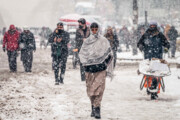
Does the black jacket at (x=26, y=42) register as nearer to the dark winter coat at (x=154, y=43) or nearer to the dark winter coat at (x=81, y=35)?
the dark winter coat at (x=81, y=35)

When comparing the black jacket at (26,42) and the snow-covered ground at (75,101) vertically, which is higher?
the black jacket at (26,42)

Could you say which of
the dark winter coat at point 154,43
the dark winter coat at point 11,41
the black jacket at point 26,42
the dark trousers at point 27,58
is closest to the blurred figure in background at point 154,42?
the dark winter coat at point 154,43

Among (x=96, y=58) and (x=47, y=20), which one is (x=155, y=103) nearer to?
(x=96, y=58)

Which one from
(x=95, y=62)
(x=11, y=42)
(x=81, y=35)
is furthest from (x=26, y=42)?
(x=95, y=62)

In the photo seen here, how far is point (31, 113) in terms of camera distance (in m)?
7.39

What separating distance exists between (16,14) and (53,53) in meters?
146

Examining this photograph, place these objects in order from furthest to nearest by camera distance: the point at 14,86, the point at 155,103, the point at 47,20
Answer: the point at 47,20 → the point at 14,86 → the point at 155,103

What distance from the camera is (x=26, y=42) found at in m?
14.9

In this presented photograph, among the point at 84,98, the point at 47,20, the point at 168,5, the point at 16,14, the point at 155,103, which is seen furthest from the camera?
the point at 16,14

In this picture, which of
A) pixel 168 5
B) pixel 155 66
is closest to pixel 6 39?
pixel 155 66

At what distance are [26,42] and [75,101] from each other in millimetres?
6602

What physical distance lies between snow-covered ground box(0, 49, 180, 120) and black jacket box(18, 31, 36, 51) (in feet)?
6.69

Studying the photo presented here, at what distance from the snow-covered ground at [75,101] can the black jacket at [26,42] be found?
80.2 inches

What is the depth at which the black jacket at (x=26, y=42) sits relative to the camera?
48.5ft
